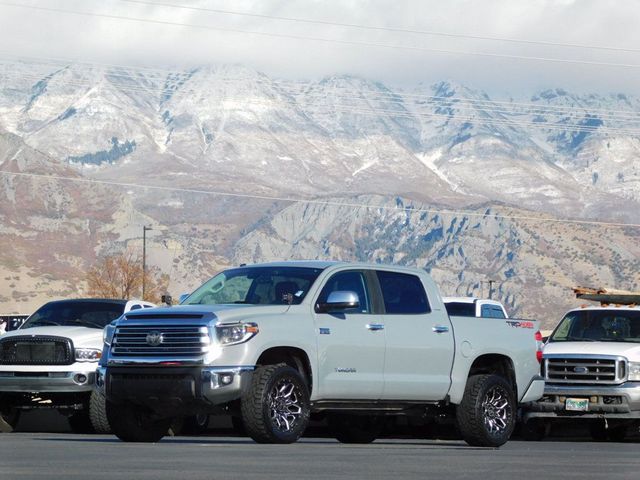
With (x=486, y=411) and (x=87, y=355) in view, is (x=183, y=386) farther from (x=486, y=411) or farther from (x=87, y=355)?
(x=87, y=355)

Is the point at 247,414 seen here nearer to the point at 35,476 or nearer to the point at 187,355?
the point at 187,355

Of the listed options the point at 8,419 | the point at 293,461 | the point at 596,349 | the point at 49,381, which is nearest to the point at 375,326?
the point at 293,461

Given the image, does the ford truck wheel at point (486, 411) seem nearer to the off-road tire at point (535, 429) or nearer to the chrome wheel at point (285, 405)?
the chrome wheel at point (285, 405)

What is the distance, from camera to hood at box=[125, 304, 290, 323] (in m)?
16.0

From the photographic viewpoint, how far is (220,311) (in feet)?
52.7

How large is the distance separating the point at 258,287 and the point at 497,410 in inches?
132

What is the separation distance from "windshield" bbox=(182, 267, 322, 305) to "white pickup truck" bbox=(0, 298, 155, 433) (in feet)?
13.8

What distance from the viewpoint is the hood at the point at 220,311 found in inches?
631

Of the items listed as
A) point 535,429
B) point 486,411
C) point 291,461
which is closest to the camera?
point 291,461

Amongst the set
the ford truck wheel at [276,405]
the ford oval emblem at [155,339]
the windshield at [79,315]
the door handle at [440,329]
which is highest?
the windshield at [79,315]

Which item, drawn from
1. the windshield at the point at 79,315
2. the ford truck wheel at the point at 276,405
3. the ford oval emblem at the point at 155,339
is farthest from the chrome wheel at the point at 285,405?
the windshield at the point at 79,315

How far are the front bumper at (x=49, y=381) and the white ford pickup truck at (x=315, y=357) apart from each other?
12.5 feet

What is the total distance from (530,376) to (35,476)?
8876 millimetres

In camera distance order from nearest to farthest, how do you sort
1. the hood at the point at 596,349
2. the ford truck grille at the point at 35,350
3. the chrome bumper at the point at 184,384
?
the chrome bumper at the point at 184,384 → the ford truck grille at the point at 35,350 → the hood at the point at 596,349
